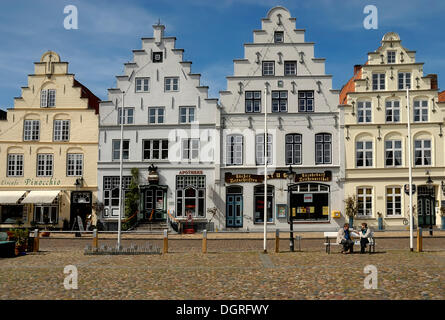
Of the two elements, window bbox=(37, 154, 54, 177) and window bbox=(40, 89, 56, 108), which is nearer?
window bbox=(37, 154, 54, 177)

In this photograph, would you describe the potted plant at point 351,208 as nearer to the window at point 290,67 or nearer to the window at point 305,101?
the window at point 305,101

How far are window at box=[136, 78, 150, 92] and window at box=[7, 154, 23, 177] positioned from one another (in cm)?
1042

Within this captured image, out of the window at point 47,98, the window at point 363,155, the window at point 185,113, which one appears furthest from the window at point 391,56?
the window at point 47,98

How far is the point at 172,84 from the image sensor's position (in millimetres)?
33500

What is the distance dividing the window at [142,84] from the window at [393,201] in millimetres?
19285

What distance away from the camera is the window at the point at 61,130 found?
34.2 meters

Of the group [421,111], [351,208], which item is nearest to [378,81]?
[421,111]

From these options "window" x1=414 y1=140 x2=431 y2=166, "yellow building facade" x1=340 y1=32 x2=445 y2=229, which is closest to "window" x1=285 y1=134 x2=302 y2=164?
"yellow building facade" x1=340 y1=32 x2=445 y2=229

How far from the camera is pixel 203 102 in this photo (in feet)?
109

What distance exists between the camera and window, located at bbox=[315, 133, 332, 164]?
3241 centimetres

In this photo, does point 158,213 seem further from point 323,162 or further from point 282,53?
point 282,53

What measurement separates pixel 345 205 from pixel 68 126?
21570mm

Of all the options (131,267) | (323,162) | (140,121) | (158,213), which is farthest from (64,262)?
(323,162)

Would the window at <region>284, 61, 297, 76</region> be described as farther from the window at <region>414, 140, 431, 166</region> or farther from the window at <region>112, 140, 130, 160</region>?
the window at <region>112, 140, 130, 160</region>
